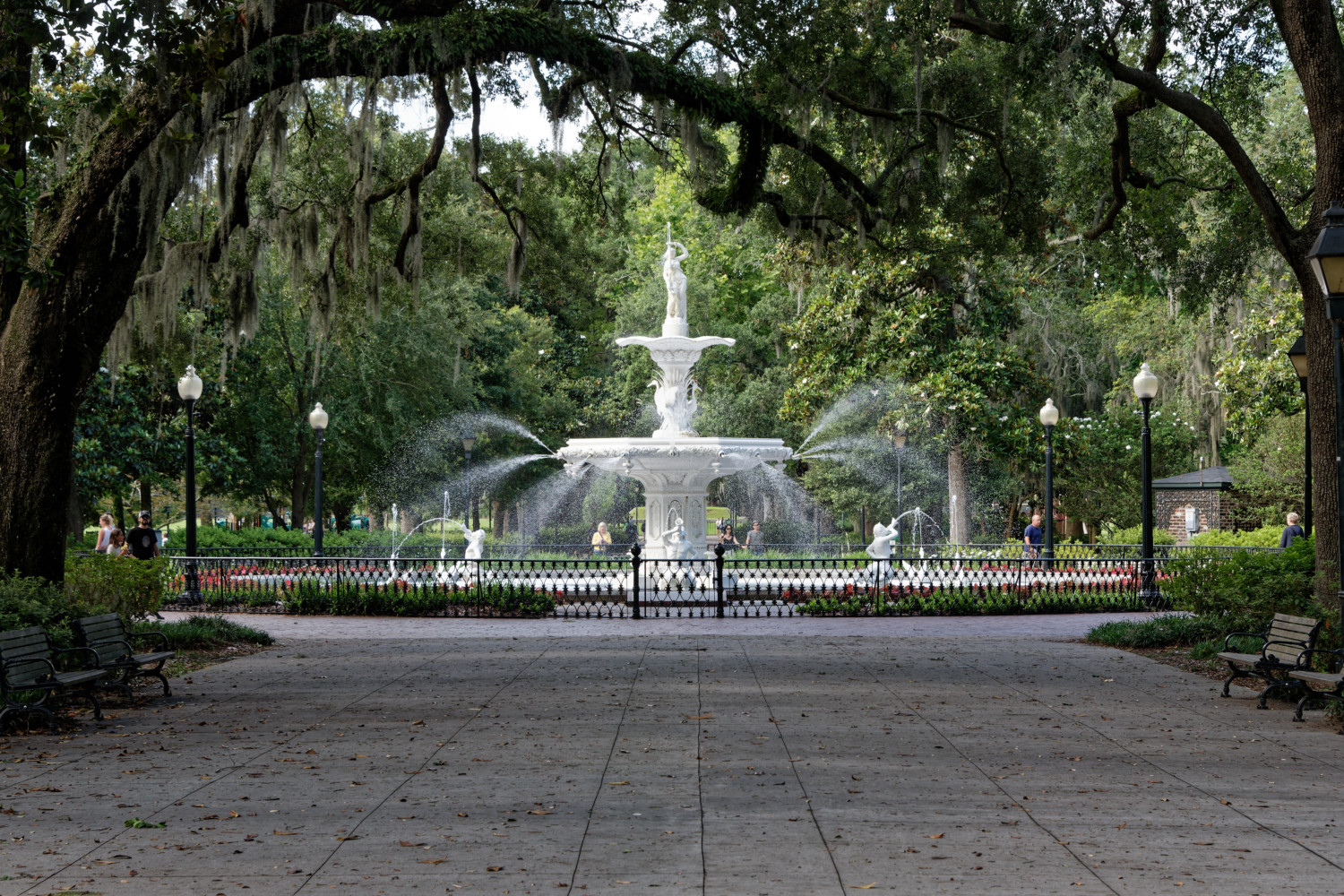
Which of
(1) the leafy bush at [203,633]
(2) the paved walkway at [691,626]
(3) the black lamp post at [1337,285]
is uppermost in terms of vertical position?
(3) the black lamp post at [1337,285]

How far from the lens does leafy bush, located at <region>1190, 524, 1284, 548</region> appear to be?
28661 millimetres

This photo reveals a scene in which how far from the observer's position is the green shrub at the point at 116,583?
13.4m

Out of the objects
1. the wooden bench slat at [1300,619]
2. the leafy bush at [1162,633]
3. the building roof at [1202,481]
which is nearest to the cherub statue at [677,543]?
the leafy bush at [1162,633]

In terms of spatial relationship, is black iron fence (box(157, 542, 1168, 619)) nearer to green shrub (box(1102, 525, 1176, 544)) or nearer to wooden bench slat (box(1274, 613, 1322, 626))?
wooden bench slat (box(1274, 613, 1322, 626))

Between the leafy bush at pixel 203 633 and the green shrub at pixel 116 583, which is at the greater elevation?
the green shrub at pixel 116 583

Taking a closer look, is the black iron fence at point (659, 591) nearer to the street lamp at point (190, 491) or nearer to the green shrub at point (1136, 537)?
the street lamp at point (190, 491)

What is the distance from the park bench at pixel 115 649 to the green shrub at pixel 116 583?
5.18ft

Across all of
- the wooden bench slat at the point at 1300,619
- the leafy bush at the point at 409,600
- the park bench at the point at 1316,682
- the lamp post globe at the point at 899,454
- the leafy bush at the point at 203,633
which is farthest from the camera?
the lamp post globe at the point at 899,454

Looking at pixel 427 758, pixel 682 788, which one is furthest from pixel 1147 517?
pixel 427 758

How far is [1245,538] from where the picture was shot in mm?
29281

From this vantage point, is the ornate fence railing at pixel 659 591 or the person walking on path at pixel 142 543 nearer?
the person walking on path at pixel 142 543

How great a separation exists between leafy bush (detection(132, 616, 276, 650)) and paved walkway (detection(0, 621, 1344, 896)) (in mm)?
2836

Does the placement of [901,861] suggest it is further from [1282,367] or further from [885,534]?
[1282,367]

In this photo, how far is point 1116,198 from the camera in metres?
16.7
